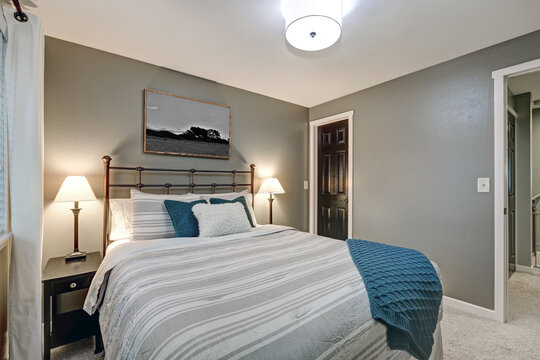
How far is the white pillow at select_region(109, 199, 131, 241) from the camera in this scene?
7.00 feet

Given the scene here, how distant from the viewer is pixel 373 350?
991mm

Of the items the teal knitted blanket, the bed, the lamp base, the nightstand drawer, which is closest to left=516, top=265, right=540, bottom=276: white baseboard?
the bed

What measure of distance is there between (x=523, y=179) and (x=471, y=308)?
7.70 ft

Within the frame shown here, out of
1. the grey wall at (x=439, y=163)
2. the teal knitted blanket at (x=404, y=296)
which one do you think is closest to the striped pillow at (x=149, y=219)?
the teal knitted blanket at (x=404, y=296)

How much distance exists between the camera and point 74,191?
1953 millimetres

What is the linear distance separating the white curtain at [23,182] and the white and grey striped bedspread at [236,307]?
38 cm

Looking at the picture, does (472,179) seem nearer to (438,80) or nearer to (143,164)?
(438,80)

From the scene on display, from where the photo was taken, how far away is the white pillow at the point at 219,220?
208 centimetres

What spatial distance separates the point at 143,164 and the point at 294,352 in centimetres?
242

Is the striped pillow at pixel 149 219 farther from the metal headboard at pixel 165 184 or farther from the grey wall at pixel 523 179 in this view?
the grey wall at pixel 523 179

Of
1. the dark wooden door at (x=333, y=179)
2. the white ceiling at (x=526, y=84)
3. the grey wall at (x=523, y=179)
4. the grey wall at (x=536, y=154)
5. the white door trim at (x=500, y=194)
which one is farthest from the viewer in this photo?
the grey wall at (x=536, y=154)

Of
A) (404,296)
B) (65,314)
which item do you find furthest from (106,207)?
(404,296)

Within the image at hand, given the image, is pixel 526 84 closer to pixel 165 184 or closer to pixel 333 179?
pixel 333 179

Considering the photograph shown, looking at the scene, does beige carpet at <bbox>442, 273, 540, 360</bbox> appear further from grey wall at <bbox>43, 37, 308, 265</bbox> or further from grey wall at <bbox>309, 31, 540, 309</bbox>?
grey wall at <bbox>43, 37, 308, 265</bbox>
